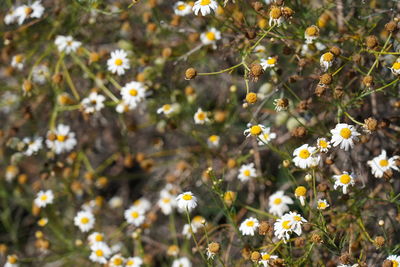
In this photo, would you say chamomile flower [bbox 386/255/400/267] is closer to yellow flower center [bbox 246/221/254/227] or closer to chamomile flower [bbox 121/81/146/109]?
yellow flower center [bbox 246/221/254/227]

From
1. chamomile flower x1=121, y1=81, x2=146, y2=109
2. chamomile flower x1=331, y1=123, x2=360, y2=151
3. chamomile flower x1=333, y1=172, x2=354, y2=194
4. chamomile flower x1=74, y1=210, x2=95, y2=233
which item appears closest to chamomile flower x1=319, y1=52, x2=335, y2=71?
chamomile flower x1=331, y1=123, x2=360, y2=151

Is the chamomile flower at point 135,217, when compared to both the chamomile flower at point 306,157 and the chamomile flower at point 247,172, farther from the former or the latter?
the chamomile flower at point 306,157

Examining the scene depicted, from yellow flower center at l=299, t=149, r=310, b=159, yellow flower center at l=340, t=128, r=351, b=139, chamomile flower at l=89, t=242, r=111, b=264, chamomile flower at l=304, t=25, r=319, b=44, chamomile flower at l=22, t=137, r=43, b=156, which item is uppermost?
chamomile flower at l=304, t=25, r=319, b=44

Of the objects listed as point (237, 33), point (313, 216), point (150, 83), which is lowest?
point (313, 216)

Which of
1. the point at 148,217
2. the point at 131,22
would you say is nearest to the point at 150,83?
the point at 131,22

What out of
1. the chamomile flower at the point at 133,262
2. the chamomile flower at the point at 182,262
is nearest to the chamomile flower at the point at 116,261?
the chamomile flower at the point at 133,262

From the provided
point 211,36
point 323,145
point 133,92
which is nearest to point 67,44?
point 133,92

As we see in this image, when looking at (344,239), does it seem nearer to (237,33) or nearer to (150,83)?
(237,33)

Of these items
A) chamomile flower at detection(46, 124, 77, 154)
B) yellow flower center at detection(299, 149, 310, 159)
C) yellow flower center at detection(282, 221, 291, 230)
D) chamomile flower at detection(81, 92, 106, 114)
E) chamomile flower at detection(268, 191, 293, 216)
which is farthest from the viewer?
chamomile flower at detection(46, 124, 77, 154)
